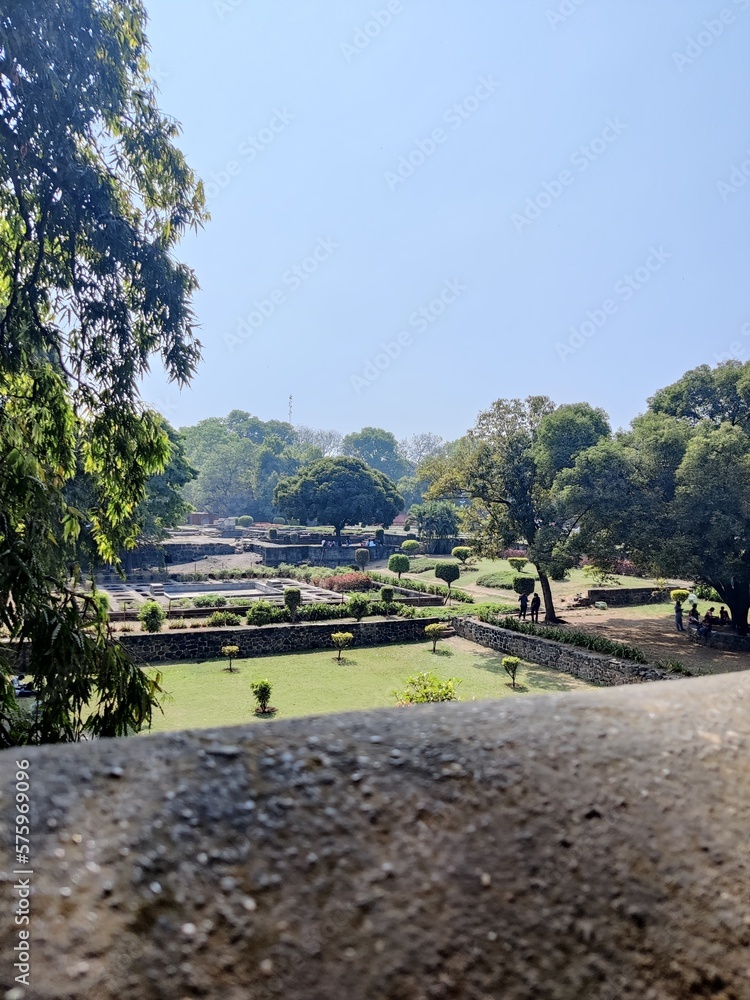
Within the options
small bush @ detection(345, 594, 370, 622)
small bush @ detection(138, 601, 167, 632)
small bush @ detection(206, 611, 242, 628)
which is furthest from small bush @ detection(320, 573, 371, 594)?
small bush @ detection(138, 601, 167, 632)

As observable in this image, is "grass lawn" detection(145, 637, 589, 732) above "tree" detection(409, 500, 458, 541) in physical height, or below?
below

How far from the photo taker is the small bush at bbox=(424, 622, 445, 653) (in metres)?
15.2

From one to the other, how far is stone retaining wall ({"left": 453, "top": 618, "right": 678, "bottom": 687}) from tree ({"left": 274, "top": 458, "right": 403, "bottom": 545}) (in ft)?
75.7

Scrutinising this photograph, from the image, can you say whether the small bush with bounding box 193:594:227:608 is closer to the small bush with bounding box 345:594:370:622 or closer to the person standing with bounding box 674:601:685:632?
the small bush with bounding box 345:594:370:622

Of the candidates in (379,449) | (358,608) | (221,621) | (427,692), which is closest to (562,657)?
(358,608)

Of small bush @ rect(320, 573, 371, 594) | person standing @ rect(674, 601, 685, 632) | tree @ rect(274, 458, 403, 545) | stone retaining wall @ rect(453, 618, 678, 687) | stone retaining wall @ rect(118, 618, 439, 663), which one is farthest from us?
tree @ rect(274, 458, 403, 545)

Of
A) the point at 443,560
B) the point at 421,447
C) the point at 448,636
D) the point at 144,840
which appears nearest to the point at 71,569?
the point at 144,840

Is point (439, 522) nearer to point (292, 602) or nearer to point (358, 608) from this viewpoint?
point (358, 608)

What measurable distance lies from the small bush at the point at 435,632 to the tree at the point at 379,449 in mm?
77704

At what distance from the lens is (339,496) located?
3941cm

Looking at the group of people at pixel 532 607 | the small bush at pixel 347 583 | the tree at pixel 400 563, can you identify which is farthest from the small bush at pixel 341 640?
the tree at pixel 400 563

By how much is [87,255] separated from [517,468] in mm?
13458

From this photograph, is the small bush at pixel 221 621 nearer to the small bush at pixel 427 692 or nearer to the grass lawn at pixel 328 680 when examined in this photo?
the grass lawn at pixel 328 680

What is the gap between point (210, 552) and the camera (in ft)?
113
